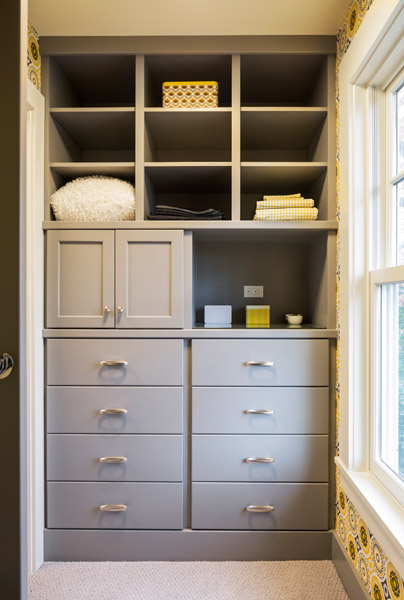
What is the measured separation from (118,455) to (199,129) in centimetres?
165

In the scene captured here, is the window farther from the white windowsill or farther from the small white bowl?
the small white bowl

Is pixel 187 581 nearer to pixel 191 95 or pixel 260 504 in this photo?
pixel 260 504

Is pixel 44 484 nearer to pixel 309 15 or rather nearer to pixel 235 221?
pixel 235 221

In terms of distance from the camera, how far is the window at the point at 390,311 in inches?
61.8

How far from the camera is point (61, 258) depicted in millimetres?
2072

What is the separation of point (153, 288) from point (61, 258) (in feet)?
1.51

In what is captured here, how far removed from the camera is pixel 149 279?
2.05 m

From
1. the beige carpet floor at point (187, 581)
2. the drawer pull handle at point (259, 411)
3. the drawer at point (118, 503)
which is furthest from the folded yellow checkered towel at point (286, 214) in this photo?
the beige carpet floor at point (187, 581)

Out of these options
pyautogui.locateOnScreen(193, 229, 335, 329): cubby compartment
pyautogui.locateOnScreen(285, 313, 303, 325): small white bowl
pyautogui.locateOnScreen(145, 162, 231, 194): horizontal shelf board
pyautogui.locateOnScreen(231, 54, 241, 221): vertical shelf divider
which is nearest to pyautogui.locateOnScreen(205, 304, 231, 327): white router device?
pyautogui.locateOnScreen(193, 229, 335, 329): cubby compartment

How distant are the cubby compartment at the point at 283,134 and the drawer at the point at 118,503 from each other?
178 cm

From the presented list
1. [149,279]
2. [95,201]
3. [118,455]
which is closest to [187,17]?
[95,201]

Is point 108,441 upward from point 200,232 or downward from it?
downward
